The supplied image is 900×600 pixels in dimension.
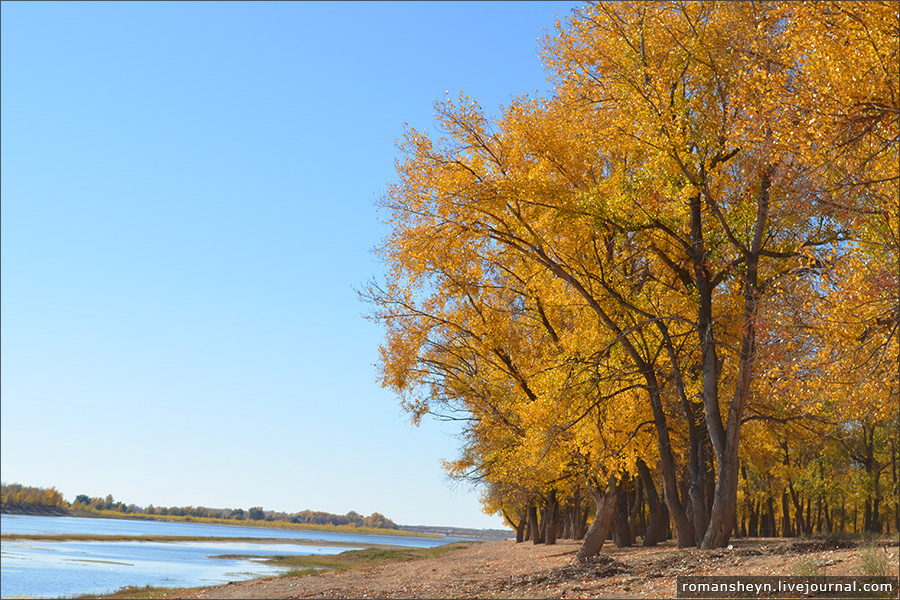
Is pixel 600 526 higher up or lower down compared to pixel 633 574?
lower down

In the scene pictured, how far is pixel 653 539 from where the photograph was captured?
30.8m

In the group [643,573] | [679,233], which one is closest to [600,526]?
[643,573]

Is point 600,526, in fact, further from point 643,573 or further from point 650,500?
point 643,573

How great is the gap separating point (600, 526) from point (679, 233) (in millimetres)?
9723

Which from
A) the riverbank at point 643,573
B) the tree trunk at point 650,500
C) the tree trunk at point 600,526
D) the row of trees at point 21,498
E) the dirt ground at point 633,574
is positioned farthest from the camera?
the row of trees at point 21,498

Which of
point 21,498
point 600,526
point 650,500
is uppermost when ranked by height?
point 650,500

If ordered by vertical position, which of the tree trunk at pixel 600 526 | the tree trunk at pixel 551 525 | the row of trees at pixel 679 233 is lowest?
the tree trunk at pixel 551 525

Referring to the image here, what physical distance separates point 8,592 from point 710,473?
32.3m

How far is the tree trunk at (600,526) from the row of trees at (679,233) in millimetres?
70

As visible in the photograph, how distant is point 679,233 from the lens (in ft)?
57.1

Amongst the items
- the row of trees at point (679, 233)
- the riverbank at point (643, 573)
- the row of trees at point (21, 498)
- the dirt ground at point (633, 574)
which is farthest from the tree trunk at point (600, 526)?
the row of trees at point (21, 498)

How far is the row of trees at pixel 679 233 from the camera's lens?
12.6 meters

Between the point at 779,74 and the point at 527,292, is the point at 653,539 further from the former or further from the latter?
the point at 779,74

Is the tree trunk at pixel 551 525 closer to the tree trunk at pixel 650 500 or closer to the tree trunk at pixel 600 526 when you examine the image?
the tree trunk at pixel 650 500
